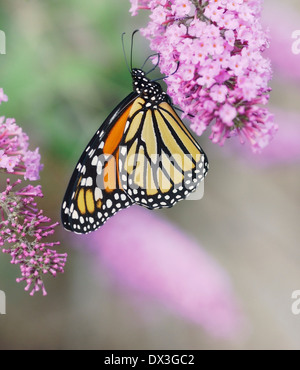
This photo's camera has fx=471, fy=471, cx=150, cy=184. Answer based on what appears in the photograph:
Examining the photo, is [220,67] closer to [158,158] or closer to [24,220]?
[158,158]

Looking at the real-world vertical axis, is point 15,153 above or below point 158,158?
below

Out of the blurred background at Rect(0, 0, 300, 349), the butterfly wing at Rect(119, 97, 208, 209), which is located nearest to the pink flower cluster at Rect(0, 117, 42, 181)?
the butterfly wing at Rect(119, 97, 208, 209)

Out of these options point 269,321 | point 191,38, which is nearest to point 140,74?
point 191,38

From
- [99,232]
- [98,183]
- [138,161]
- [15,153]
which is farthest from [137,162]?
[99,232]

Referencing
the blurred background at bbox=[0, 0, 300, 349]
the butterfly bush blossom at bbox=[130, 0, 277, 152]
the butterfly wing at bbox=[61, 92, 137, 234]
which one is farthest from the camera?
the blurred background at bbox=[0, 0, 300, 349]

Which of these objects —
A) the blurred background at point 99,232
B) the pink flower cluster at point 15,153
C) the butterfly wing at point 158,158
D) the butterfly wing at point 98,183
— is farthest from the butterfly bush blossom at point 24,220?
the blurred background at point 99,232

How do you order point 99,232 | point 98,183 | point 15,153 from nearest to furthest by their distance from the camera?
1. point 15,153
2. point 98,183
3. point 99,232

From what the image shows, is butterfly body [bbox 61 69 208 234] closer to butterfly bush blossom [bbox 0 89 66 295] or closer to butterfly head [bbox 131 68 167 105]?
butterfly head [bbox 131 68 167 105]
